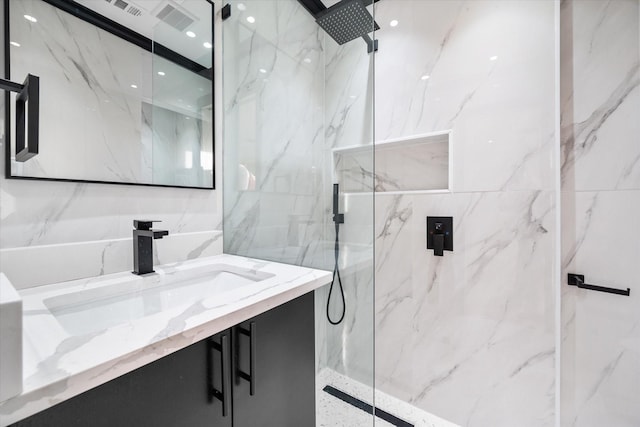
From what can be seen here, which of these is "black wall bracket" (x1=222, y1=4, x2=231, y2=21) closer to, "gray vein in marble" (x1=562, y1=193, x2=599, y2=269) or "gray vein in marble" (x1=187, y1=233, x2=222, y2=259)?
"gray vein in marble" (x1=187, y1=233, x2=222, y2=259)

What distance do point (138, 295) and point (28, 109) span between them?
592mm

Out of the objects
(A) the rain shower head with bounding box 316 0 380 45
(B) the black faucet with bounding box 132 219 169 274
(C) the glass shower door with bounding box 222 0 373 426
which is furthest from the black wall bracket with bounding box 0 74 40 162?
(A) the rain shower head with bounding box 316 0 380 45

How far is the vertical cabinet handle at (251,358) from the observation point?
2.46ft

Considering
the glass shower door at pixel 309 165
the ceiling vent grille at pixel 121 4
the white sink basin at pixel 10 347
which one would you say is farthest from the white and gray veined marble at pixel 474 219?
the white sink basin at pixel 10 347

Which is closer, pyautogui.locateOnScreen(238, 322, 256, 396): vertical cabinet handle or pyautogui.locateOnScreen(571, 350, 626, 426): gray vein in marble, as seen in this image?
pyautogui.locateOnScreen(238, 322, 256, 396): vertical cabinet handle

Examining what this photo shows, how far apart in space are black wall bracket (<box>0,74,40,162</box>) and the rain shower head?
1170 millimetres

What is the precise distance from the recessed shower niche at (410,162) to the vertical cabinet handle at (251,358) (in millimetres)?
787

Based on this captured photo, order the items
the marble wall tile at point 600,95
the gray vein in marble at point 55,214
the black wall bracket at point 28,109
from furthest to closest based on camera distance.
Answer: the marble wall tile at point 600,95 < the gray vein in marble at point 55,214 < the black wall bracket at point 28,109

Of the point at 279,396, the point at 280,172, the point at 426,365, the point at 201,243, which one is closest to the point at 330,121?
the point at 280,172

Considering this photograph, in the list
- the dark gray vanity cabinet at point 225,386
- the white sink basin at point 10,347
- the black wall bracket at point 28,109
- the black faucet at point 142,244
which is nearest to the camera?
the white sink basin at point 10,347

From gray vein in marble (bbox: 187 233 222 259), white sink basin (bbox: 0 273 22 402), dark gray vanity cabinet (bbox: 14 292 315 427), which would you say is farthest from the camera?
gray vein in marble (bbox: 187 233 222 259)

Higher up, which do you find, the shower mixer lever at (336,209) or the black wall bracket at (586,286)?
the shower mixer lever at (336,209)

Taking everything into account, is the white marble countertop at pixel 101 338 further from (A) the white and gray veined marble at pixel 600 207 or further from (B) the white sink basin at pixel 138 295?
(A) the white and gray veined marble at pixel 600 207

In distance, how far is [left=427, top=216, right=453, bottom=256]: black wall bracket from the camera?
1486 mm
